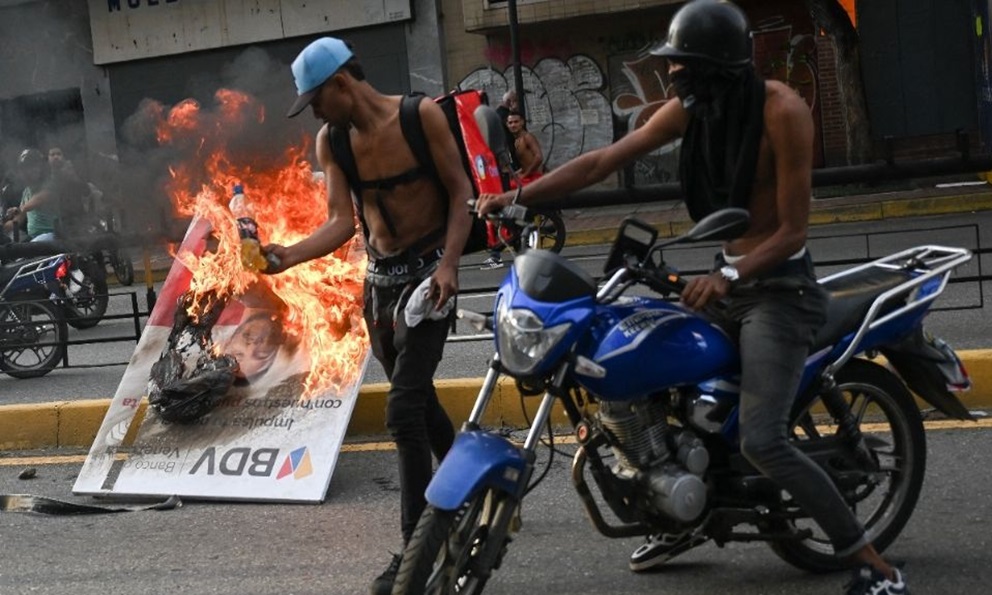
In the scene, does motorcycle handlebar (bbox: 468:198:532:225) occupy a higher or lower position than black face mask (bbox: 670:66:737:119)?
lower

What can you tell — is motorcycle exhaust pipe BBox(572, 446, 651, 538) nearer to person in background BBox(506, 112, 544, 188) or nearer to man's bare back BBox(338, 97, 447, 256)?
man's bare back BBox(338, 97, 447, 256)

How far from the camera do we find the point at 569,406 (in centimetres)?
421

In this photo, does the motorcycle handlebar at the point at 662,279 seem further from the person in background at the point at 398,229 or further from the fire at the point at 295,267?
the fire at the point at 295,267

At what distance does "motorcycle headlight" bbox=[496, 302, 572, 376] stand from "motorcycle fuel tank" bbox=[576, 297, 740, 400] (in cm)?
14

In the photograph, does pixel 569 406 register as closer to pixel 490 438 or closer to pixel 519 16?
pixel 490 438

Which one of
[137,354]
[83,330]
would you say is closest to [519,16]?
[83,330]

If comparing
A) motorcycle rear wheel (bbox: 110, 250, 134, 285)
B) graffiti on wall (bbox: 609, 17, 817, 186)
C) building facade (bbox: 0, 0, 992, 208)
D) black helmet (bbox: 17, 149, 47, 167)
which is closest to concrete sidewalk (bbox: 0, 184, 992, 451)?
black helmet (bbox: 17, 149, 47, 167)

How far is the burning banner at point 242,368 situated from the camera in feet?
21.0

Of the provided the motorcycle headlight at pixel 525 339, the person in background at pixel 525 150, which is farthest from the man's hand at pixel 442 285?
the person in background at pixel 525 150

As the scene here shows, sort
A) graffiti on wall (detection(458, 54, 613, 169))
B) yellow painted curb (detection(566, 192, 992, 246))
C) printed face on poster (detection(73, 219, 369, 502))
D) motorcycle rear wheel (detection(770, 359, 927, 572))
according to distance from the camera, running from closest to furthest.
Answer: motorcycle rear wheel (detection(770, 359, 927, 572)) → printed face on poster (detection(73, 219, 369, 502)) → yellow painted curb (detection(566, 192, 992, 246)) → graffiti on wall (detection(458, 54, 613, 169))

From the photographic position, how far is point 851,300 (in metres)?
4.47

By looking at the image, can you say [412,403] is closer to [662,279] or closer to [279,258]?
[279,258]

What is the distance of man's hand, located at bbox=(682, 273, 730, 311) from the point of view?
3.96m

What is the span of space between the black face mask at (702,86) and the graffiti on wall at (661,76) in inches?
670
